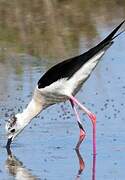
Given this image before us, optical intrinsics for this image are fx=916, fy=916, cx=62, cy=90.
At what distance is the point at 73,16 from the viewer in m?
18.5

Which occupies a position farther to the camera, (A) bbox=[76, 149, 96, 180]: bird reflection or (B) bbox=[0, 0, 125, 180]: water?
(B) bbox=[0, 0, 125, 180]: water

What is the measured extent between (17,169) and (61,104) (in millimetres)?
2863

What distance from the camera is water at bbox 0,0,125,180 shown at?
9.10 meters

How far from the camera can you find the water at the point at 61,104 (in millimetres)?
9102

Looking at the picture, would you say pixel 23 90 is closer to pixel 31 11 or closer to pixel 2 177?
pixel 2 177

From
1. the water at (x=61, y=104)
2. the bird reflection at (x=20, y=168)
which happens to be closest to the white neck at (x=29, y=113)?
the water at (x=61, y=104)

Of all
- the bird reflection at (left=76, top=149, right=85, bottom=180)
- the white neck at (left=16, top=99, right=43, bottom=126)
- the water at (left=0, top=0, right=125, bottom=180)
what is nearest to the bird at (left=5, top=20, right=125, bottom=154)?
the white neck at (left=16, top=99, right=43, bottom=126)

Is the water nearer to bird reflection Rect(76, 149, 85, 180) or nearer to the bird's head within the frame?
bird reflection Rect(76, 149, 85, 180)

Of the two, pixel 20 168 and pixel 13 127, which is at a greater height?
pixel 13 127

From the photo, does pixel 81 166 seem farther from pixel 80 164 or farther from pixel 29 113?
pixel 29 113

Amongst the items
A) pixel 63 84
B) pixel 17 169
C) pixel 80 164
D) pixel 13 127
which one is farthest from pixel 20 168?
pixel 63 84

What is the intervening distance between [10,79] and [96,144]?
361 cm

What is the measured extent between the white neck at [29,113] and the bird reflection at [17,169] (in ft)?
1.80

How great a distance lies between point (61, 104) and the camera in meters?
11.8
